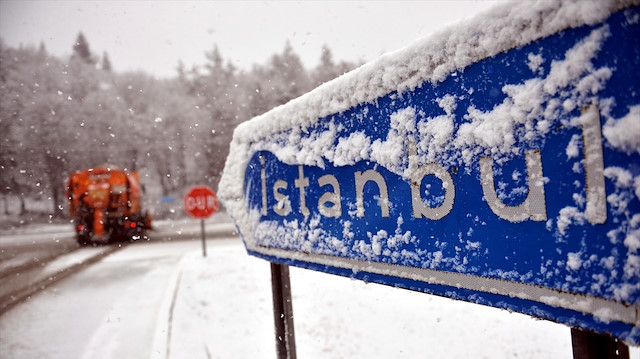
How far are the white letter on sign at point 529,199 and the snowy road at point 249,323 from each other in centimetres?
261

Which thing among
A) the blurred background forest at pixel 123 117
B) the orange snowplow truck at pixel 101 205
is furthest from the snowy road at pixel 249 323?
the blurred background forest at pixel 123 117

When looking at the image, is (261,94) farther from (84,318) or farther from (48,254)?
(84,318)

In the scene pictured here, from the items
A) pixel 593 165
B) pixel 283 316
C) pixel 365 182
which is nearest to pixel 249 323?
pixel 283 316

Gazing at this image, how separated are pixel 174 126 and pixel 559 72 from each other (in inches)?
1611

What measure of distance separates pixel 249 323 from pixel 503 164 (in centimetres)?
405

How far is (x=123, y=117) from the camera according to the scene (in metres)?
36.0

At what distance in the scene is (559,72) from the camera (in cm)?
56

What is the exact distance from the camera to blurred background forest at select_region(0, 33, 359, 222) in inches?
1168

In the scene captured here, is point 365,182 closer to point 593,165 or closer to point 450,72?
point 450,72

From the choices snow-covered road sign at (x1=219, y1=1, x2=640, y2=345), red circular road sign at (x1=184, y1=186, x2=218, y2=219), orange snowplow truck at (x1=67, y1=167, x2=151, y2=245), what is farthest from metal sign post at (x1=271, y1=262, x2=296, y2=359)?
orange snowplow truck at (x1=67, y1=167, x2=151, y2=245)

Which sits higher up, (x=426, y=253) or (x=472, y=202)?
(x=472, y=202)

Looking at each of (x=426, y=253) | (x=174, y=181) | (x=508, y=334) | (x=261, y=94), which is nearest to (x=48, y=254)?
(x=508, y=334)

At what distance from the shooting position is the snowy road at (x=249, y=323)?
308 cm

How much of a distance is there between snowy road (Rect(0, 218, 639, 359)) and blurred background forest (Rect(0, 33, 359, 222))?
24.4 metres
